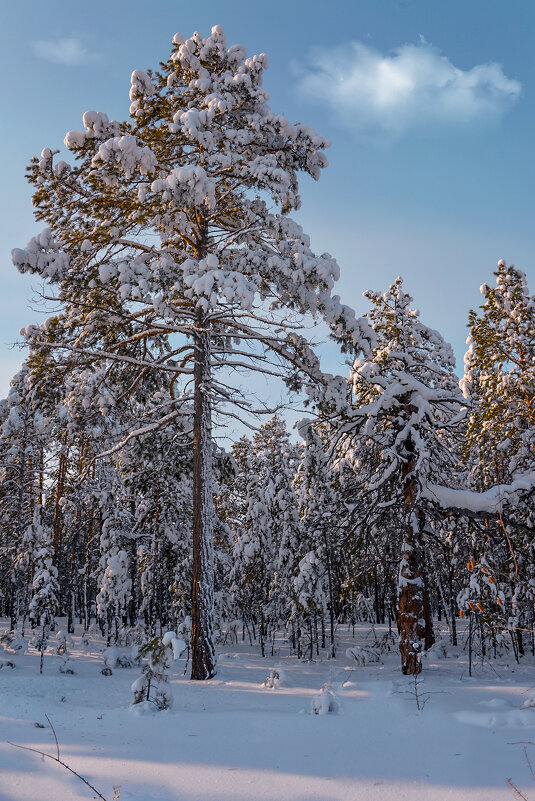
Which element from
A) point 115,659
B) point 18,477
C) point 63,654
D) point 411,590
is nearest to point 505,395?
point 411,590

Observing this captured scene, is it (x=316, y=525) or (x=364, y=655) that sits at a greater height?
(x=316, y=525)

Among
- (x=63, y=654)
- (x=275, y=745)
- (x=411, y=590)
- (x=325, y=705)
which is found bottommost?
(x=63, y=654)

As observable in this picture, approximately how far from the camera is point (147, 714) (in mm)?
6793

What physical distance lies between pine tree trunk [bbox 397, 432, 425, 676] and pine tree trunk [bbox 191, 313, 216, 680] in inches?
154

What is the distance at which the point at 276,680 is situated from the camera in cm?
1018

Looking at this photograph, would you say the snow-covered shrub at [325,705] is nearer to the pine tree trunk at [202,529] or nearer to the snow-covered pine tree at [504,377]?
the pine tree trunk at [202,529]

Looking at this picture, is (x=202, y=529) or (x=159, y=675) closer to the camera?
(x=159, y=675)

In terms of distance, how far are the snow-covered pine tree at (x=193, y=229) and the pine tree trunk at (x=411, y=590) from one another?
3737 millimetres

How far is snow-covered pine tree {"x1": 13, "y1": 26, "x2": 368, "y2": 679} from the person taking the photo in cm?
1002

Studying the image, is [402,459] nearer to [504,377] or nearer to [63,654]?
[504,377]

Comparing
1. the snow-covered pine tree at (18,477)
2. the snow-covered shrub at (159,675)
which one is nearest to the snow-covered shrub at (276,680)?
the snow-covered shrub at (159,675)

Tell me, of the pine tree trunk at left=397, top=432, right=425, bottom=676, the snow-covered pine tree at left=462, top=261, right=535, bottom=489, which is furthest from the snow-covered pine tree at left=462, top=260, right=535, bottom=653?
the pine tree trunk at left=397, top=432, right=425, bottom=676

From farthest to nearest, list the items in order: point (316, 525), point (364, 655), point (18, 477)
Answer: point (18, 477), point (364, 655), point (316, 525)

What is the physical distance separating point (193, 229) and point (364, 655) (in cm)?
1199
